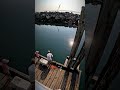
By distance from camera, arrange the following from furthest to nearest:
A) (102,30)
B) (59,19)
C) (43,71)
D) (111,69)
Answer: (59,19)
(43,71)
(111,69)
(102,30)

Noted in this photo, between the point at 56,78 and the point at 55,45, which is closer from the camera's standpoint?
the point at 56,78

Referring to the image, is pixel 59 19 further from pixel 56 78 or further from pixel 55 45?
pixel 56 78

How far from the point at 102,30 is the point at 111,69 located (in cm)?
56

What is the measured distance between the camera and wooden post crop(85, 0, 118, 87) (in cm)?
151

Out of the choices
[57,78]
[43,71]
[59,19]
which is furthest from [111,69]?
[59,19]

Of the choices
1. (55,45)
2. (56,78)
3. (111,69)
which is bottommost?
(55,45)

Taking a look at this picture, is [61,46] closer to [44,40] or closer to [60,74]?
[44,40]

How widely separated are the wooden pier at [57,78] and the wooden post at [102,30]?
5.95 m

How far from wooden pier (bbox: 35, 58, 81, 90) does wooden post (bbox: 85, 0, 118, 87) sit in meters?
5.95

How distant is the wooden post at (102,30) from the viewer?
1.51 m

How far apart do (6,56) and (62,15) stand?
3038 cm

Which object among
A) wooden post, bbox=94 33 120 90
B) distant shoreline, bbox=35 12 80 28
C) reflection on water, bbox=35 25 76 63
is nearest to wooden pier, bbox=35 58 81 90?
reflection on water, bbox=35 25 76 63

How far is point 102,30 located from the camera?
5.82 feet

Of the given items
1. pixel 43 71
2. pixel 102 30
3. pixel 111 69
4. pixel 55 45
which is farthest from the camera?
pixel 55 45
